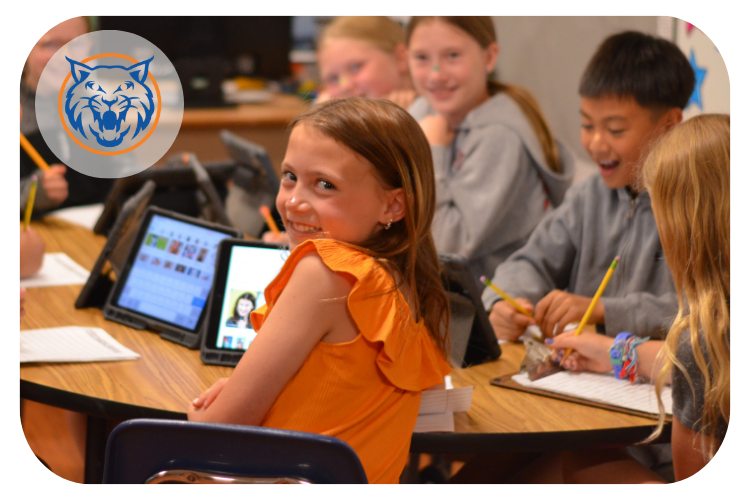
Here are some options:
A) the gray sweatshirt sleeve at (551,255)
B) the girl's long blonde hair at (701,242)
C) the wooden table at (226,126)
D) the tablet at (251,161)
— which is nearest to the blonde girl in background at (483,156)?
the gray sweatshirt sleeve at (551,255)

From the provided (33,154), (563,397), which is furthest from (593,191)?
(33,154)

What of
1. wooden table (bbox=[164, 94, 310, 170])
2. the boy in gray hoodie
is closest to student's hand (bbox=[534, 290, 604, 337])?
the boy in gray hoodie

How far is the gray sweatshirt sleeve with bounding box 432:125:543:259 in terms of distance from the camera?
172cm

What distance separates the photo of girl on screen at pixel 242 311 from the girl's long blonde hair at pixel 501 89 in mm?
815

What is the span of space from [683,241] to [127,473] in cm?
79

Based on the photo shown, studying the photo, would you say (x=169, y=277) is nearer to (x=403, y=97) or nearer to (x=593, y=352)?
(x=593, y=352)

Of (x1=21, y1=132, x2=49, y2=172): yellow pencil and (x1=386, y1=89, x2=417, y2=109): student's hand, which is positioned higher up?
(x1=386, y1=89, x2=417, y2=109): student's hand

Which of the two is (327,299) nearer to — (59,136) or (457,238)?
(59,136)

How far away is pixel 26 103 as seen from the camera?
3.43ft

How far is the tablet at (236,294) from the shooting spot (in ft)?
4.05

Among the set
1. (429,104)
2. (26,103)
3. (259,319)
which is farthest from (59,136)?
(429,104)

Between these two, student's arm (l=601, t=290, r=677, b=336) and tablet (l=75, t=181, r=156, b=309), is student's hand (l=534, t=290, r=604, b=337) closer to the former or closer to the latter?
student's arm (l=601, t=290, r=677, b=336)

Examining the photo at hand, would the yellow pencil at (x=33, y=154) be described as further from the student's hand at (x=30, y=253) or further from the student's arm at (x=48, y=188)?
the student's hand at (x=30, y=253)
